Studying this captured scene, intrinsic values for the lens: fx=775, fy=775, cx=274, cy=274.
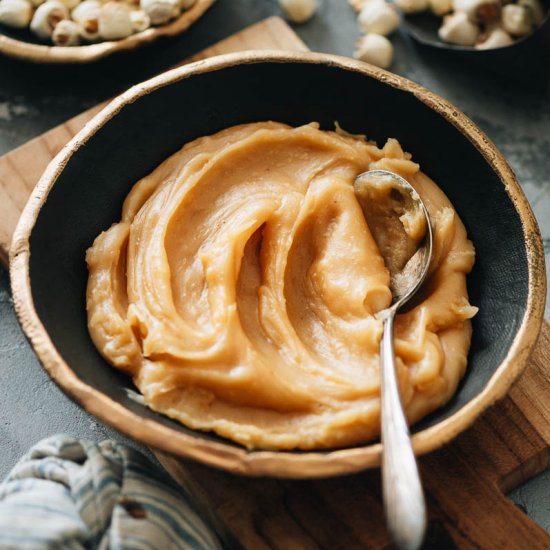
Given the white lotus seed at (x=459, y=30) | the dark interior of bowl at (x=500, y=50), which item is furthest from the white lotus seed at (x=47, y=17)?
the white lotus seed at (x=459, y=30)

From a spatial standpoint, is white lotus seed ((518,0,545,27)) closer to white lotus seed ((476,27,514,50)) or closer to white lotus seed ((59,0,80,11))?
white lotus seed ((476,27,514,50))

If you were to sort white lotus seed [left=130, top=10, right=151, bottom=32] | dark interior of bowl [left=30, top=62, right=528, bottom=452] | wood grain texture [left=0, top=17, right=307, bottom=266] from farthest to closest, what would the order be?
white lotus seed [left=130, top=10, right=151, bottom=32]
wood grain texture [left=0, top=17, right=307, bottom=266]
dark interior of bowl [left=30, top=62, right=528, bottom=452]

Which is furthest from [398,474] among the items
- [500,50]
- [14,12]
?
[14,12]

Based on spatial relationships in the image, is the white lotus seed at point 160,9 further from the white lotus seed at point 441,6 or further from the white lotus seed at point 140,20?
the white lotus seed at point 441,6

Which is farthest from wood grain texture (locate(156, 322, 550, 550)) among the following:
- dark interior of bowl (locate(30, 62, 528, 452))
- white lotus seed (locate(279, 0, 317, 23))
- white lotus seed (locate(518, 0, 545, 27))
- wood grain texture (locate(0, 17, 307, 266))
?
white lotus seed (locate(279, 0, 317, 23))

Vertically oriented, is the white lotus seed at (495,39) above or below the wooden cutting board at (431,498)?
above
